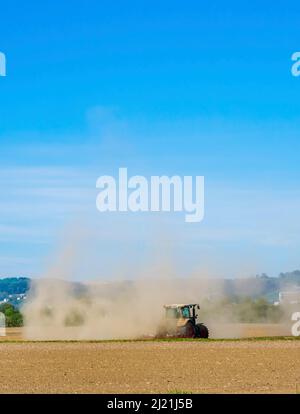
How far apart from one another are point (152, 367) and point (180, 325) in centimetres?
2065

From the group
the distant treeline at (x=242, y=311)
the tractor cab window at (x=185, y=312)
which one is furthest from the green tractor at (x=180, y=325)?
the distant treeline at (x=242, y=311)

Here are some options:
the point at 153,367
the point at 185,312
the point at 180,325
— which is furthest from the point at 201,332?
the point at 153,367

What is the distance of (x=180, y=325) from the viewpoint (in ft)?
190

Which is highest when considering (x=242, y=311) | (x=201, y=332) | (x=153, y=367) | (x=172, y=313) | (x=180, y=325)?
(x=172, y=313)

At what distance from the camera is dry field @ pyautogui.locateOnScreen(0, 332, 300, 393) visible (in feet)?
98.4

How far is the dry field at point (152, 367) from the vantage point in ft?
98.4

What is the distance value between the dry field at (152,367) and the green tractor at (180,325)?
159 inches

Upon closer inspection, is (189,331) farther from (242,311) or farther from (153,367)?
(242,311)

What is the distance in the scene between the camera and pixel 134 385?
30.5m

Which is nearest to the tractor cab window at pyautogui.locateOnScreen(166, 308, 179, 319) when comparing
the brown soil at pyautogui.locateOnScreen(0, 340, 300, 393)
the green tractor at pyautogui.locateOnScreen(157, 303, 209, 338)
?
the green tractor at pyautogui.locateOnScreen(157, 303, 209, 338)

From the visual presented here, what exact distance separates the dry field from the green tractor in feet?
13.3
